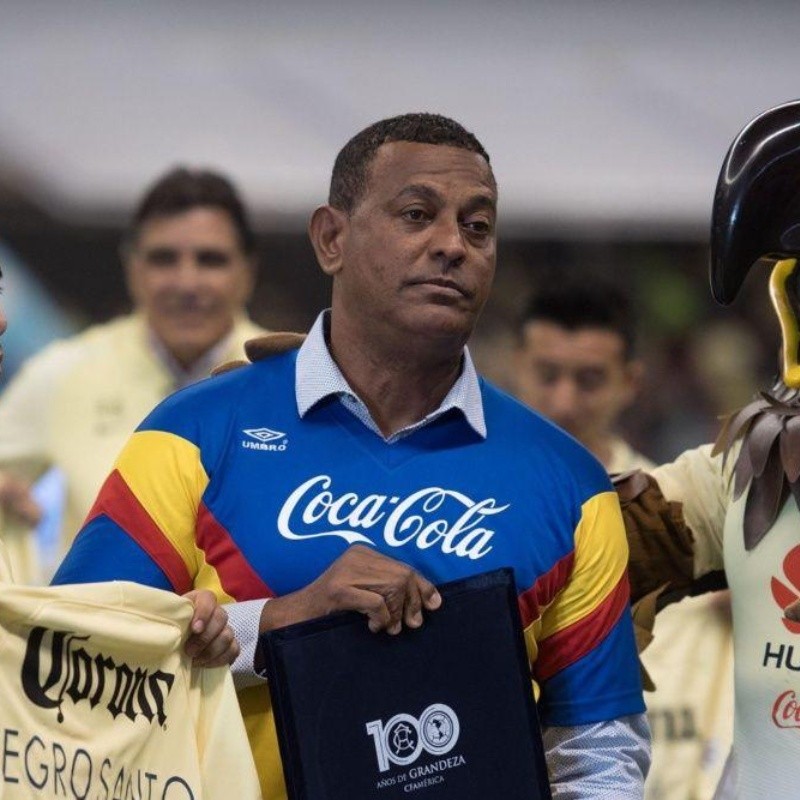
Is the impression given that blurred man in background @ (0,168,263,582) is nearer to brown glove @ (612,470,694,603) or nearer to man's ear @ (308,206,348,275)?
brown glove @ (612,470,694,603)

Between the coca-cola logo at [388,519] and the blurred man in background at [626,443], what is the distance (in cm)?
226

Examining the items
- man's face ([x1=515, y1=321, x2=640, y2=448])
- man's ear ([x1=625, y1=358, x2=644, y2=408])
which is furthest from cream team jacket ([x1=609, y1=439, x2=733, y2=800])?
man's ear ([x1=625, y1=358, x2=644, y2=408])

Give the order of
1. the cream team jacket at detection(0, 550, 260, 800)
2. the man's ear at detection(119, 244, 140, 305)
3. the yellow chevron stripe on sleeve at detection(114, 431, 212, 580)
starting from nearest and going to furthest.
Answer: the cream team jacket at detection(0, 550, 260, 800), the yellow chevron stripe on sleeve at detection(114, 431, 212, 580), the man's ear at detection(119, 244, 140, 305)

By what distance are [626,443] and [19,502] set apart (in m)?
1.93

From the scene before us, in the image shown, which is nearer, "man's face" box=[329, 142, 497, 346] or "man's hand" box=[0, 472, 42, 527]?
"man's face" box=[329, 142, 497, 346]

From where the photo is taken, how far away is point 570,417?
5980 mm

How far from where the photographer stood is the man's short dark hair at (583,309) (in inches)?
242

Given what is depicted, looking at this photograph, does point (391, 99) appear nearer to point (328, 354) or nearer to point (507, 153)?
point (507, 153)

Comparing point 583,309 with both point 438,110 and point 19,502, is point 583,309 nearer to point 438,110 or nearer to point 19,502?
point 438,110

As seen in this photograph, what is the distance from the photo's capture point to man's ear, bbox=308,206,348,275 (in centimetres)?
345

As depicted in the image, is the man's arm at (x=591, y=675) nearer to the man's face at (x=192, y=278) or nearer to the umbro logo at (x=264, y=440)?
the umbro logo at (x=264, y=440)

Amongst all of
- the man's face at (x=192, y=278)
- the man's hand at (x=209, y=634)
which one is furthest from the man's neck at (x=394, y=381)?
the man's face at (x=192, y=278)

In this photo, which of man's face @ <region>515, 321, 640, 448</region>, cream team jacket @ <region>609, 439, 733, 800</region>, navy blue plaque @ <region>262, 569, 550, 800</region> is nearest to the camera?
navy blue plaque @ <region>262, 569, 550, 800</region>

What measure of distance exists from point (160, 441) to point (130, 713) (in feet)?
1.57
